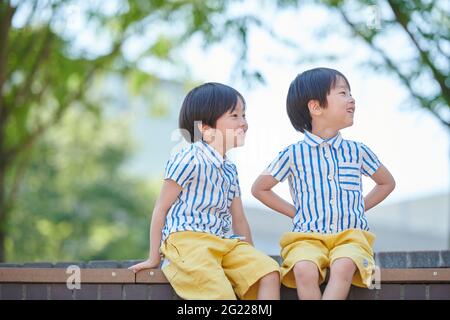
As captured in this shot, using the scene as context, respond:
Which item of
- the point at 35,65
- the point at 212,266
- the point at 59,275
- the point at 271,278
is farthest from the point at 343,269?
the point at 35,65

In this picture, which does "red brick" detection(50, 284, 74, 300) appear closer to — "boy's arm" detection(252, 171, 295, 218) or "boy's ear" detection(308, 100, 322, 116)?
"boy's arm" detection(252, 171, 295, 218)

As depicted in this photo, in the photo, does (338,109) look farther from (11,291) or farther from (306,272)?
(11,291)

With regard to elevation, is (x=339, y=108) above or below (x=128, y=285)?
above

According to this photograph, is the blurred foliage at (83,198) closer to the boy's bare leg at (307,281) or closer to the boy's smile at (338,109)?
the boy's smile at (338,109)

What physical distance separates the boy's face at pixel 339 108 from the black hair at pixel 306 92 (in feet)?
0.07

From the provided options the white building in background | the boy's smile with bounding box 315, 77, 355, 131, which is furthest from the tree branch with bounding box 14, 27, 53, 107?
the white building in background

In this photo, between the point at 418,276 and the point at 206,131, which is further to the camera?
the point at 206,131

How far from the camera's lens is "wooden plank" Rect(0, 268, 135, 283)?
3895 mm

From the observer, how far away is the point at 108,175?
2167cm

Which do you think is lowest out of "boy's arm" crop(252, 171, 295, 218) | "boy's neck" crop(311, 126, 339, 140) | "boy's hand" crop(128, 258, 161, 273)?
"boy's hand" crop(128, 258, 161, 273)

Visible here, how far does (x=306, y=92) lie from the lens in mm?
4207

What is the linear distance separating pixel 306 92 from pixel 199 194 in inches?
27.2

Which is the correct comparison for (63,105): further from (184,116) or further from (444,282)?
(444,282)

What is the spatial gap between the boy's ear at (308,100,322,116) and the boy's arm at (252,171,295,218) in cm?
35
